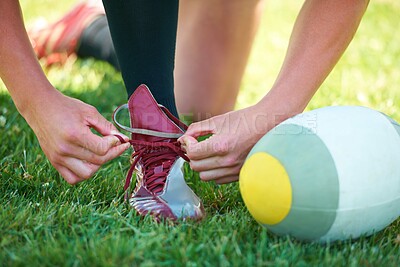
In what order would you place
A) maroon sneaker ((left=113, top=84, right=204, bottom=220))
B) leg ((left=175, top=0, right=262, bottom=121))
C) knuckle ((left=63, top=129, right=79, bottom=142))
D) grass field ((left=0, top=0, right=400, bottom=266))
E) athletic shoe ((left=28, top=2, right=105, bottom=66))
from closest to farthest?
grass field ((left=0, top=0, right=400, bottom=266)), knuckle ((left=63, top=129, right=79, bottom=142)), maroon sneaker ((left=113, top=84, right=204, bottom=220)), leg ((left=175, top=0, right=262, bottom=121)), athletic shoe ((left=28, top=2, right=105, bottom=66))

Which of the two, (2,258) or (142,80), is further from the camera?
(142,80)

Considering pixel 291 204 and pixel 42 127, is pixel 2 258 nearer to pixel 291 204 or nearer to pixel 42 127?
pixel 42 127

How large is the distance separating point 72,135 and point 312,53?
1.92 ft

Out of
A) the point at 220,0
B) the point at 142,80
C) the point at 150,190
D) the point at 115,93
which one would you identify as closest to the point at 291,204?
the point at 150,190

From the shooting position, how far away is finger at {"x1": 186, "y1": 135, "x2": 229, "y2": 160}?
129cm

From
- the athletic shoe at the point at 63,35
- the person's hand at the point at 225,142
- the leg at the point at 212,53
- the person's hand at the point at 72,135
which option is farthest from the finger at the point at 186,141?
the athletic shoe at the point at 63,35

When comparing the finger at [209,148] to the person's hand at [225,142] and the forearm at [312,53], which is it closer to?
the person's hand at [225,142]

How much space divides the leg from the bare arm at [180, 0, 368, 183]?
672 mm

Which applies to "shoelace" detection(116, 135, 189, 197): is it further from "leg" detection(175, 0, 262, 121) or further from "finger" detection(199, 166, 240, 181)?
"leg" detection(175, 0, 262, 121)

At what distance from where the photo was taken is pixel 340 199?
114cm

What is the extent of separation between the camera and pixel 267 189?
1161 mm

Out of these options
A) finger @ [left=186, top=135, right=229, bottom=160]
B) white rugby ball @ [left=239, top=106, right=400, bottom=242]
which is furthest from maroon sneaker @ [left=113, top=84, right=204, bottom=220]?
white rugby ball @ [left=239, top=106, right=400, bottom=242]

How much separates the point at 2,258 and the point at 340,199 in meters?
0.64

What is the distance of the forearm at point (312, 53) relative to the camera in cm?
136
